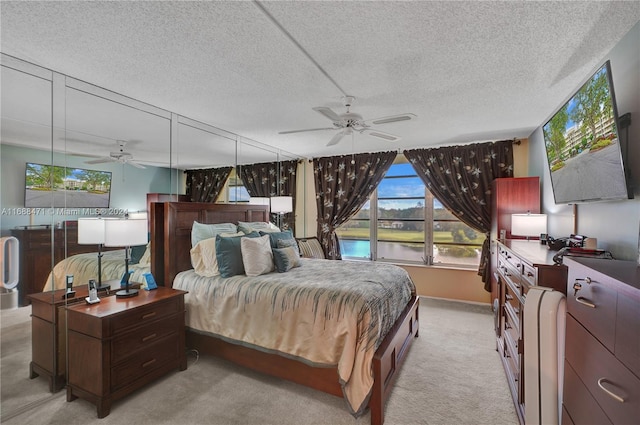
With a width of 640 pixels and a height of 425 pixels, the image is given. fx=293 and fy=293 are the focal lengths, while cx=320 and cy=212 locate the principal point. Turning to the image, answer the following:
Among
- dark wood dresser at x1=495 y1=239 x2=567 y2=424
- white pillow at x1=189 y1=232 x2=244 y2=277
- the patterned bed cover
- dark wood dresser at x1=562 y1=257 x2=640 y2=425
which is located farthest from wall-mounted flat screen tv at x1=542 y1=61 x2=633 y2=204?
white pillow at x1=189 y1=232 x2=244 y2=277

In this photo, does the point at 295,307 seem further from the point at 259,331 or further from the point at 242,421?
the point at 242,421

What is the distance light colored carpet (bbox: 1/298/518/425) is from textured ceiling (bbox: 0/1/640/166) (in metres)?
2.23

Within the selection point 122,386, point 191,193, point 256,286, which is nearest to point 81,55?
point 191,193

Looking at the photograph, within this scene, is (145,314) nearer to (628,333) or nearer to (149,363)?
(149,363)

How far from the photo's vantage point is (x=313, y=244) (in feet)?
16.5

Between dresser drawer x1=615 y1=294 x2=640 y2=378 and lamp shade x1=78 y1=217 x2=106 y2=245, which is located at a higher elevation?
lamp shade x1=78 y1=217 x2=106 y2=245

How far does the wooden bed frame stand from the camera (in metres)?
2.19

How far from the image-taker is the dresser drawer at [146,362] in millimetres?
2148

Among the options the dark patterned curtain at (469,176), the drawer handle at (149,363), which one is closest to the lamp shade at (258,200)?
the drawer handle at (149,363)

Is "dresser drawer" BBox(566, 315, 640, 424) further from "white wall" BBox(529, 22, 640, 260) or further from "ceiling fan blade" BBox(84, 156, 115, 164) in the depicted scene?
"ceiling fan blade" BBox(84, 156, 115, 164)

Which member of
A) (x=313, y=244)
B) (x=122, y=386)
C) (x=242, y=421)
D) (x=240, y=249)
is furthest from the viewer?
(x=313, y=244)

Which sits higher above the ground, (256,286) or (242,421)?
(256,286)

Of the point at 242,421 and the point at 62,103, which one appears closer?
the point at 242,421

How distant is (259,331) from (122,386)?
3.40 ft
